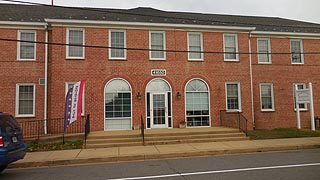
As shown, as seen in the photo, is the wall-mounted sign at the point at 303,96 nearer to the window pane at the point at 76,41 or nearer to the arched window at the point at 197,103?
the arched window at the point at 197,103

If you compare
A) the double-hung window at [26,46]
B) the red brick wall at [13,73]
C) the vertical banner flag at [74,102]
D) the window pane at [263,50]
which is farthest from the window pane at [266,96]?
the double-hung window at [26,46]

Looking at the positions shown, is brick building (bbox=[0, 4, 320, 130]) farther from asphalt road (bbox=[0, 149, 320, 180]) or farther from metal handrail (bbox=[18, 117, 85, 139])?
asphalt road (bbox=[0, 149, 320, 180])

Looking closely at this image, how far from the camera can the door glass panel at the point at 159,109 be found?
1709cm

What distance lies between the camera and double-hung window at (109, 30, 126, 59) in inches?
677

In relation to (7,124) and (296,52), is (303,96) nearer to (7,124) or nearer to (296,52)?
(296,52)

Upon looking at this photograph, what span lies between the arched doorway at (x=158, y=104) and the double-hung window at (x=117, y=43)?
2.62 meters

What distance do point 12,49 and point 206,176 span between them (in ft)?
47.8

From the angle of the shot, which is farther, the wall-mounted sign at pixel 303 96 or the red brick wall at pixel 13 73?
the wall-mounted sign at pixel 303 96

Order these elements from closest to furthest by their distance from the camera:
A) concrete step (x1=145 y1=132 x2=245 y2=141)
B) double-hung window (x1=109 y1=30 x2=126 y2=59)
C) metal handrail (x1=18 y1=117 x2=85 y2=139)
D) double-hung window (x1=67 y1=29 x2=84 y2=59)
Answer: concrete step (x1=145 y1=132 x2=245 y2=141), metal handrail (x1=18 y1=117 x2=85 y2=139), double-hung window (x1=67 y1=29 x2=84 y2=59), double-hung window (x1=109 y1=30 x2=126 y2=59)

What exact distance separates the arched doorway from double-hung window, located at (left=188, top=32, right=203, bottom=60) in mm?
2621

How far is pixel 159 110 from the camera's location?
677 inches

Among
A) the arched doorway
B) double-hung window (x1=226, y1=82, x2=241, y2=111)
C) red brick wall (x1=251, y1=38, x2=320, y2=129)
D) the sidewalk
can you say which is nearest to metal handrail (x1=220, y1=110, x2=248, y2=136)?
double-hung window (x1=226, y1=82, x2=241, y2=111)

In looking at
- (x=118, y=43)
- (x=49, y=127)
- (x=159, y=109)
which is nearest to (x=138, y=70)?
(x=118, y=43)

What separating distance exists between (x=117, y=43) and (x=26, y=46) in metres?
5.57
